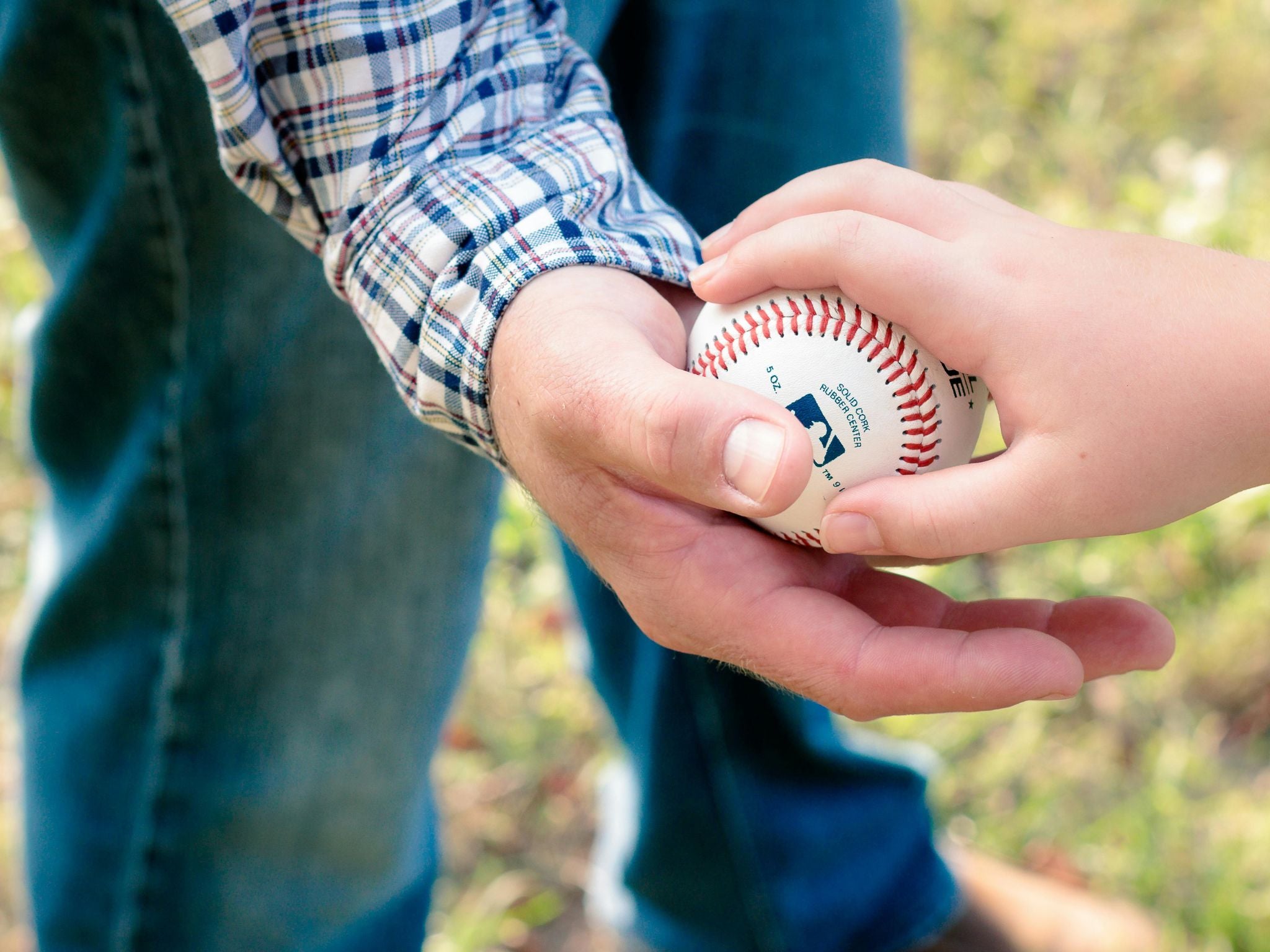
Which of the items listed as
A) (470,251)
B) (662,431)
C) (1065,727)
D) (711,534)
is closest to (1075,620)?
(711,534)

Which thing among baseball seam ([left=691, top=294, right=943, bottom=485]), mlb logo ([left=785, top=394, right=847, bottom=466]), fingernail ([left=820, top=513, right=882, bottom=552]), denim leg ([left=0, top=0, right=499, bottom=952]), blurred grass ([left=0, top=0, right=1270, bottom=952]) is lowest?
blurred grass ([left=0, top=0, right=1270, bottom=952])

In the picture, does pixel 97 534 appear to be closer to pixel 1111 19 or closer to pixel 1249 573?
pixel 1249 573

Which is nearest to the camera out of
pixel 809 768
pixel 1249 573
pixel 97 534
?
Answer: pixel 97 534

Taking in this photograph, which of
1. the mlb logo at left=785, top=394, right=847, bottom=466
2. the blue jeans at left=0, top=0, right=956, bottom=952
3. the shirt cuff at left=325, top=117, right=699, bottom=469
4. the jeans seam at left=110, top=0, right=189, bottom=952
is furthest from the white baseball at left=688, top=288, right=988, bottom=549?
the jeans seam at left=110, top=0, right=189, bottom=952

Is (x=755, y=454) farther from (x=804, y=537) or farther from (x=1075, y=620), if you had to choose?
(x=1075, y=620)

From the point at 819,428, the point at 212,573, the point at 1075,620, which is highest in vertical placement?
the point at 819,428

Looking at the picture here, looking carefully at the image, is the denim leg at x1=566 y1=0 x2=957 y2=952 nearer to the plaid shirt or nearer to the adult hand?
the plaid shirt

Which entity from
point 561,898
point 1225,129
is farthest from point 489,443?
point 1225,129
